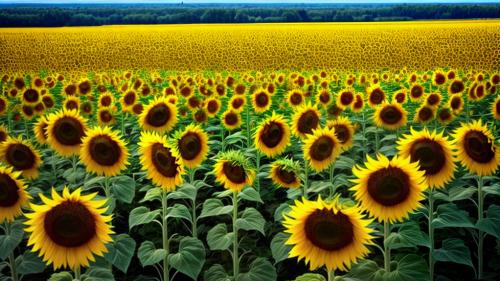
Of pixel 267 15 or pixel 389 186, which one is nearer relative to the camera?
pixel 389 186

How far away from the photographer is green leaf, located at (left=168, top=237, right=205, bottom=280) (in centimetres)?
373

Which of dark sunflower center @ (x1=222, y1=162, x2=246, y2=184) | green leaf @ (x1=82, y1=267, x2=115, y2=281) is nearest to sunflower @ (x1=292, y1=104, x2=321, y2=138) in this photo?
dark sunflower center @ (x1=222, y1=162, x2=246, y2=184)

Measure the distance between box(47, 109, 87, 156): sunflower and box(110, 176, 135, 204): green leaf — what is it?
73 cm

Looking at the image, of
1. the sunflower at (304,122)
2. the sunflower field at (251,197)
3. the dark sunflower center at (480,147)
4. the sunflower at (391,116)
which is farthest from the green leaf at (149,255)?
the sunflower at (391,116)

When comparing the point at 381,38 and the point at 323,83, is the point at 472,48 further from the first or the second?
the point at 323,83

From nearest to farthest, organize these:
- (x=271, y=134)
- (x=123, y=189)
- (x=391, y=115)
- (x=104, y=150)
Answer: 1. (x=104, y=150)
2. (x=123, y=189)
3. (x=271, y=134)
4. (x=391, y=115)

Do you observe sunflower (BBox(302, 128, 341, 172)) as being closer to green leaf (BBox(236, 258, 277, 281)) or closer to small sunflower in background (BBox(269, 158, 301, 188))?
small sunflower in background (BBox(269, 158, 301, 188))

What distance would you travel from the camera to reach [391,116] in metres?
6.62

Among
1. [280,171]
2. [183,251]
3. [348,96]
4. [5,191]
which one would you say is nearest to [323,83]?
[348,96]

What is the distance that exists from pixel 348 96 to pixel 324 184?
3.31 meters

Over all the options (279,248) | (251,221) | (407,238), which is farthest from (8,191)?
(407,238)

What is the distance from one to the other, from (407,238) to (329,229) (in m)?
1.12

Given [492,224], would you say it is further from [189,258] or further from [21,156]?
[21,156]

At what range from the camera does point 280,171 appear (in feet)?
16.3
